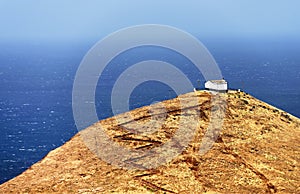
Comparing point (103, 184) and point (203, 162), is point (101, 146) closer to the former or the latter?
point (103, 184)

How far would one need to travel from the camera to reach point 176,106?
45500 mm

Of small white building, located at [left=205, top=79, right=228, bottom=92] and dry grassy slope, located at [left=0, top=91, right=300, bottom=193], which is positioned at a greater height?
small white building, located at [left=205, top=79, right=228, bottom=92]

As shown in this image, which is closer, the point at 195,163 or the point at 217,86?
the point at 195,163

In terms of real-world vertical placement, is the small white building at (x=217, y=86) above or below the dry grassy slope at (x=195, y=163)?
above

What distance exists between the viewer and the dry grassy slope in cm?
3247

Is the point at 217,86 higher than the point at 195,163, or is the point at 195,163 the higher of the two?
the point at 217,86

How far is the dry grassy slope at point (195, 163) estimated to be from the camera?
3247cm

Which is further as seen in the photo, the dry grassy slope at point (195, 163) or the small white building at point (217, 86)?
the small white building at point (217, 86)

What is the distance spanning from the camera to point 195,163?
117ft

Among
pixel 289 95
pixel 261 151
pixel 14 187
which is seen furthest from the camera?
pixel 289 95

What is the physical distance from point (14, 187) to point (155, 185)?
12.7 m

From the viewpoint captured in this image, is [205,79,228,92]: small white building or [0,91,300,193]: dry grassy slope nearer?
[0,91,300,193]: dry grassy slope

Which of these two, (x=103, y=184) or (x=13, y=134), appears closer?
(x=103, y=184)

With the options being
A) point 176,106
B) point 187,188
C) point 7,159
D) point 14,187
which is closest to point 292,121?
point 176,106
